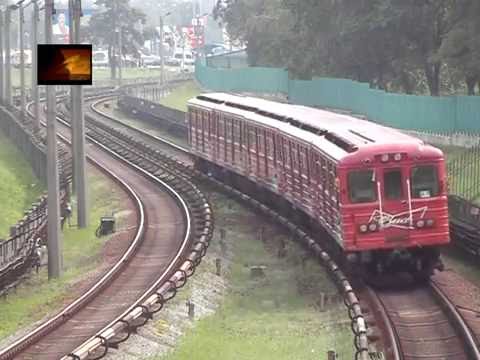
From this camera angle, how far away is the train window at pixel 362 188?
2277 cm

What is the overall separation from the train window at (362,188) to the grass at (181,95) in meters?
69.5

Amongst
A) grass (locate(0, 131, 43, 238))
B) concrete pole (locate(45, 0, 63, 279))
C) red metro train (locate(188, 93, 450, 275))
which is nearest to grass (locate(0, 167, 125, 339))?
concrete pole (locate(45, 0, 63, 279))

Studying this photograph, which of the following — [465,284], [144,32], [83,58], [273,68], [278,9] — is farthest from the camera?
[144,32]

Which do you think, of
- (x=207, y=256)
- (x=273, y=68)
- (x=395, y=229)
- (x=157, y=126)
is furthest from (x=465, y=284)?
(x=273, y=68)

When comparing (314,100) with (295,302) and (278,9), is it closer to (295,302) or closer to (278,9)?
(278,9)

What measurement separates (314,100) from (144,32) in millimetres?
78561

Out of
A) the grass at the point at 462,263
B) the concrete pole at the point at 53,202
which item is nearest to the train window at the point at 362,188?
the grass at the point at 462,263

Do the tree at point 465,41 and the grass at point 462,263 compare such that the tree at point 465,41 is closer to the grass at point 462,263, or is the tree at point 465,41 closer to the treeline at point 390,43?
the treeline at point 390,43

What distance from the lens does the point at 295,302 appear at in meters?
23.0

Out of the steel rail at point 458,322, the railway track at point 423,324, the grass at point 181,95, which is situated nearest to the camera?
the steel rail at point 458,322

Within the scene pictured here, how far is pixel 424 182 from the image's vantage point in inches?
906

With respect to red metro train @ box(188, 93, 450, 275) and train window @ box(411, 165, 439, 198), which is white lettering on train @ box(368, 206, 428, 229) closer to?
red metro train @ box(188, 93, 450, 275)

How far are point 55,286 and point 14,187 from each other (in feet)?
61.0

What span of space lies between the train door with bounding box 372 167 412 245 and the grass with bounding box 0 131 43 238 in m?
14.4
